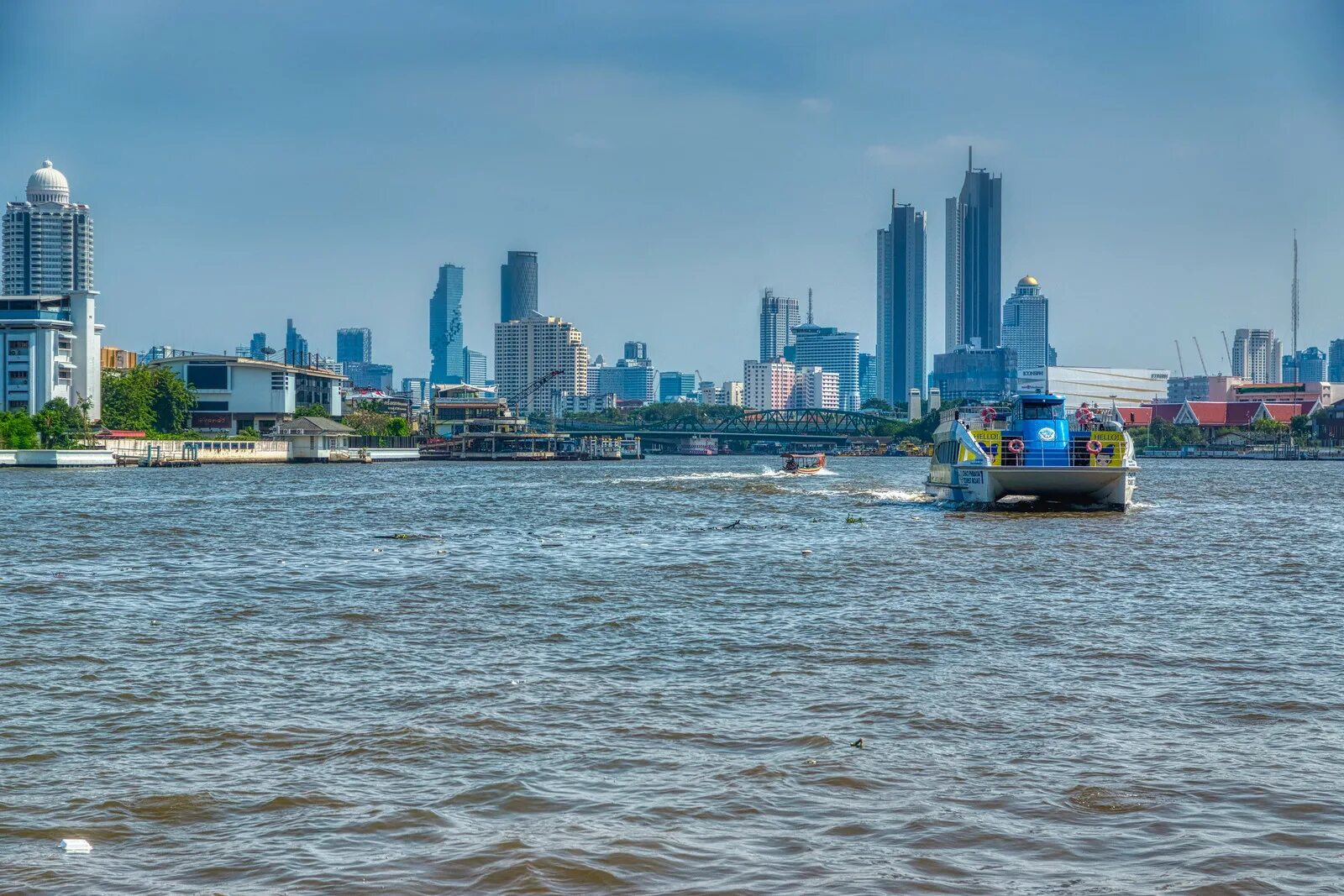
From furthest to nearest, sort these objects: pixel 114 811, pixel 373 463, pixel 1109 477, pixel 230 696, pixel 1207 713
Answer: pixel 373 463, pixel 1109 477, pixel 230 696, pixel 1207 713, pixel 114 811

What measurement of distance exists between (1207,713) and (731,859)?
737 cm

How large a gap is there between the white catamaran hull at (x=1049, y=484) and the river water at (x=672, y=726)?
1807 centimetres

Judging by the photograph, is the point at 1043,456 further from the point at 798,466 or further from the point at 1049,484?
the point at 798,466

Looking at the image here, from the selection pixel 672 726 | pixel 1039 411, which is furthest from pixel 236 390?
pixel 672 726

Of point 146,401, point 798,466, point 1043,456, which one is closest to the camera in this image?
point 1043,456

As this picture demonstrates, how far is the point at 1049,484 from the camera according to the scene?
5244cm

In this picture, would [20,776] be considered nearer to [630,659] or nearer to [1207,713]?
[630,659]

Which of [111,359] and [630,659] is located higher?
[111,359]

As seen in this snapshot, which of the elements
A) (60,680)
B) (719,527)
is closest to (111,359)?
(719,527)

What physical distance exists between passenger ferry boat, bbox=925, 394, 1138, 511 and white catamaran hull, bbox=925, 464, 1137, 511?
0.03m

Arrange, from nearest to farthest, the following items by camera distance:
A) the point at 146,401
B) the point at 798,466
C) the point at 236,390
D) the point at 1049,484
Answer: the point at 1049,484, the point at 798,466, the point at 146,401, the point at 236,390

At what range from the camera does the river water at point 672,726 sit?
10.4 metres

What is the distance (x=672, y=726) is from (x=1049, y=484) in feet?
133

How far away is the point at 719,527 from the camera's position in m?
46.9
